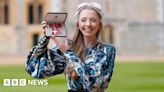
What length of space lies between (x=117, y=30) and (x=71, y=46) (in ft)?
118

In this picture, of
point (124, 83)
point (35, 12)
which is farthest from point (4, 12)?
point (124, 83)

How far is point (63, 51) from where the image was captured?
4.27 metres

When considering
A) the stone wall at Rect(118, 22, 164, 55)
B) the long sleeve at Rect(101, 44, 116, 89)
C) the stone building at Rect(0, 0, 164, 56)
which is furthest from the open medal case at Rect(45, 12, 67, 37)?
the stone wall at Rect(118, 22, 164, 55)

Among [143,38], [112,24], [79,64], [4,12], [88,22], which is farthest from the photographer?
[143,38]

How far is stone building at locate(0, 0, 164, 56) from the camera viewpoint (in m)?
38.8

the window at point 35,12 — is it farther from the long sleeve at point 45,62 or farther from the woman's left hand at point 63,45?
the woman's left hand at point 63,45

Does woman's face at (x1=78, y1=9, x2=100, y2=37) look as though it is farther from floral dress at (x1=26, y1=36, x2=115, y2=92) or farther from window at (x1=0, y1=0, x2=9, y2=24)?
window at (x1=0, y1=0, x2=9, y2=24)

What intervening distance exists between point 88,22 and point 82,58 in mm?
247

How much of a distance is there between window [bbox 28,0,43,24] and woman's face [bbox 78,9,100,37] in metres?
34.6

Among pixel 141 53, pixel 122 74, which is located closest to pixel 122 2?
pixel 141 53

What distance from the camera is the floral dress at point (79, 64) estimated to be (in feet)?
14.0

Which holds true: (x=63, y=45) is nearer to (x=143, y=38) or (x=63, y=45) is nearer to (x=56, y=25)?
(x=56, y=25)

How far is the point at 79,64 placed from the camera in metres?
4.25

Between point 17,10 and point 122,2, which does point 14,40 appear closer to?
point 17,10
